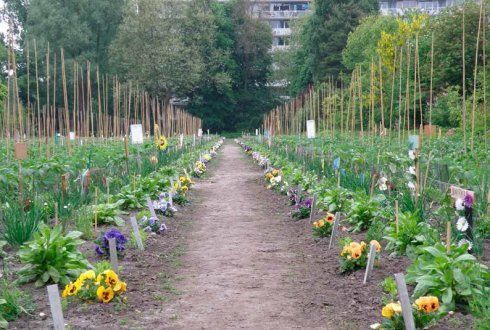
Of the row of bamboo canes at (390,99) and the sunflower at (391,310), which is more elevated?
the row of bamboo canes at (390,99)

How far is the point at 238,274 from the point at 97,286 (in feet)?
5.19

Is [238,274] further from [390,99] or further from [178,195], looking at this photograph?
[390,99]

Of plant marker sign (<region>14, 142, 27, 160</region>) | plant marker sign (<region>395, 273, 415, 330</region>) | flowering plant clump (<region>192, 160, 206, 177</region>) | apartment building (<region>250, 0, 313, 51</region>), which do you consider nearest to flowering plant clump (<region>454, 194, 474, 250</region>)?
plant marker sign (<region>395, 273, 415, 330</region>)

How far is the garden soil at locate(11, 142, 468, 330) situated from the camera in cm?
429

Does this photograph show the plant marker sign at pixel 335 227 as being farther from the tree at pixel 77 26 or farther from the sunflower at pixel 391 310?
the tree at pixel 77 26

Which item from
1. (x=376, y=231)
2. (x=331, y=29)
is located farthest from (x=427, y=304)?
(x=331, y=29)

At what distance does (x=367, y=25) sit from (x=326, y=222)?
1056 inches

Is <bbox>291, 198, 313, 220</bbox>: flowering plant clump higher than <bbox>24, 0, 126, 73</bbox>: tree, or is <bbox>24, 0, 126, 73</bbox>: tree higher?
<bbox>24, 0, 126, 73</bbox>: tree

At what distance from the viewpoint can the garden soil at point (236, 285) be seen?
429 cm

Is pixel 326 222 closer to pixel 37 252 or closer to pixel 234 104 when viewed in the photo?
pixel 37 252

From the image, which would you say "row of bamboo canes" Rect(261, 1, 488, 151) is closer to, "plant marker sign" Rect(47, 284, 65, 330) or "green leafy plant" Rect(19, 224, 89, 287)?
"green leafy plant" Rect(19, 224, 89, 287)

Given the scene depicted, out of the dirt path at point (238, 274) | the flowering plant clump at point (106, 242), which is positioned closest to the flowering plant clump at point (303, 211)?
the dirt path at point (238, 274)

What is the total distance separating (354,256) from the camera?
5297 millimetres

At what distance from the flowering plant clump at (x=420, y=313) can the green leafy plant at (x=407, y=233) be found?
142 centimetres
